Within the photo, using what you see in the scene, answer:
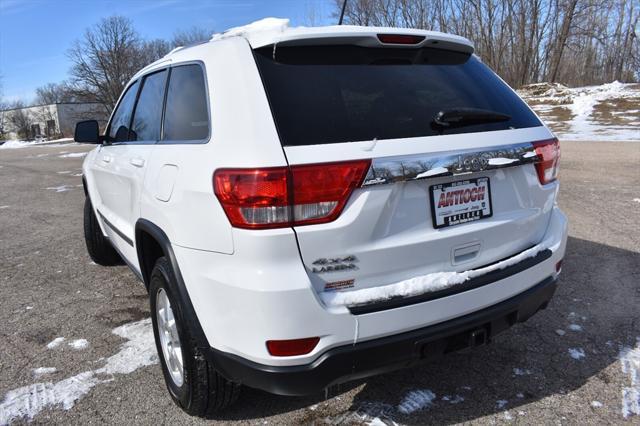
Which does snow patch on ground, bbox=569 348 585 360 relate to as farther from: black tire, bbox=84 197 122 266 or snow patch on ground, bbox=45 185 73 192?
snow patch on ground, bbox=45 185 73 192

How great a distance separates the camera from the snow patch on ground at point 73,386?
2643mm

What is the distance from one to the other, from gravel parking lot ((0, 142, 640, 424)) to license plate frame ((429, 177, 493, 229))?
103 cm

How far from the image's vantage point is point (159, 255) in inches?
110

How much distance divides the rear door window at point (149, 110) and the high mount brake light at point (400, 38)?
4.59ft

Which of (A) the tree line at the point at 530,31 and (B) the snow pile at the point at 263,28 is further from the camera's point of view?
(A) the tree line at the point at 530,31

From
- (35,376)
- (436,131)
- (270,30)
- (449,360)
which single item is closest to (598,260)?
(449,360)

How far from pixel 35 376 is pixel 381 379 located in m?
2.09

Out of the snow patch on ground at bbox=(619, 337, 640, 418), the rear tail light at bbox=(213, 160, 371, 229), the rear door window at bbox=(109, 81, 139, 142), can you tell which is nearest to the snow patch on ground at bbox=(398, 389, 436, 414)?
the snow patch on ground at bbox=(619, 337, 640, 418)

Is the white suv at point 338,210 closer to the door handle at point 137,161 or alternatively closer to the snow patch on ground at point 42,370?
the door handle at point 137,161

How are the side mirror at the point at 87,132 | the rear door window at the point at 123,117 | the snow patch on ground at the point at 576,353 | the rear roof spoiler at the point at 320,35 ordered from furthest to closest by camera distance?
1. the side mirror at the point at 87,132
2. the rear door window at the point at 123,117
3. the snow patch on ground at the point at 576,353
4. the rear roof spoiler at the point at 320,35

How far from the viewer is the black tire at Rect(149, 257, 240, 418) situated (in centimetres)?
225

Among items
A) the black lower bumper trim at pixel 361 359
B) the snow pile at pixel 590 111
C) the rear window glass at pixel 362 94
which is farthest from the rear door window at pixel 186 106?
the snow pile at pixel 590 111

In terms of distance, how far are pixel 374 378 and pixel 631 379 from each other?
1413 millimetres

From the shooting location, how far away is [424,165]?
6.57 feet
